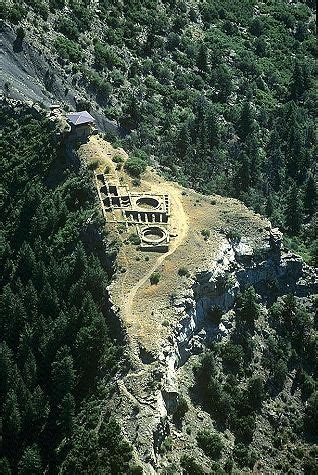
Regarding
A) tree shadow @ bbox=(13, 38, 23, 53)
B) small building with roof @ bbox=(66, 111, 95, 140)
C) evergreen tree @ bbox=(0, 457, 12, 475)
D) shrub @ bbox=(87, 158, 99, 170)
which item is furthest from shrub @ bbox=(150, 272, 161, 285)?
tree shadow @ bbox=(13, 38, 23, 53)

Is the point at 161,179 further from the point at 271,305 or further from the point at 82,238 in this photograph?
the point at 271,305

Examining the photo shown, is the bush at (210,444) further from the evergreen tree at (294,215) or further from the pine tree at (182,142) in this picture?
the pine tree at (182,142)

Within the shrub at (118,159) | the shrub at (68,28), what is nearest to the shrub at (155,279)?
the shrub at (118,159)

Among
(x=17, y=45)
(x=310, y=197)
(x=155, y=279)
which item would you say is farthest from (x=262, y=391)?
(x=17, y=45)

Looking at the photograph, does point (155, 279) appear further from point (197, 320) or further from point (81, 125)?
point (81, 125)

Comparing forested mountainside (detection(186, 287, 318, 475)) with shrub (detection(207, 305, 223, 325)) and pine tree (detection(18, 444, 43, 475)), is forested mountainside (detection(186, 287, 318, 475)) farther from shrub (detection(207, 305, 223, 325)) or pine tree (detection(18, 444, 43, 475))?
pine tree (detection(18, 444, 43, 475))

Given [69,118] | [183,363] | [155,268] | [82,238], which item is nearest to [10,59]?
[69,118]
